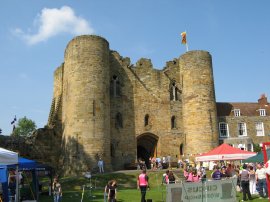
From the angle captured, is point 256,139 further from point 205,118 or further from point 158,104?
point 158,104

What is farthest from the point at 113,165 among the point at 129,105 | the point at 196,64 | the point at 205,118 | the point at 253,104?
the point at 253,104

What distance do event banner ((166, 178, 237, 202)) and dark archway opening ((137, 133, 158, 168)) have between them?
2006 cm

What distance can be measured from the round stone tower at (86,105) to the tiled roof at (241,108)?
1405 cm

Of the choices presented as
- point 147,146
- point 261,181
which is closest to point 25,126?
point 147,146

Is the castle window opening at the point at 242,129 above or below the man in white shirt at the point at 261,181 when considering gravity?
above

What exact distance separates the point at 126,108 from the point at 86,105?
4.38 metres

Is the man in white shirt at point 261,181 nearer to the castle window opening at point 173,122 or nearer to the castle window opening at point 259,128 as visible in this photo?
the castle window opening at point 173,122

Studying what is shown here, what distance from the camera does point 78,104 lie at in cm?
2848

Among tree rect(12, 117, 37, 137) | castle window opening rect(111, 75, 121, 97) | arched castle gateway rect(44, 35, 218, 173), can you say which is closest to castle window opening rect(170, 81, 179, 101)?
arched castle gateway rect(44, 35, 218, 173)

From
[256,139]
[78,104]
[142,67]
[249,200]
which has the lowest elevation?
[249,200]

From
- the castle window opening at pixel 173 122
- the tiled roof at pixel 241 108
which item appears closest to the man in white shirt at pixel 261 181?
the castle window opening at pixel 173 122

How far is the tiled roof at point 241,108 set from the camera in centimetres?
3784

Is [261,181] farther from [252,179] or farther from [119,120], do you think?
[119,120]

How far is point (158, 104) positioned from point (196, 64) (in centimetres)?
483
